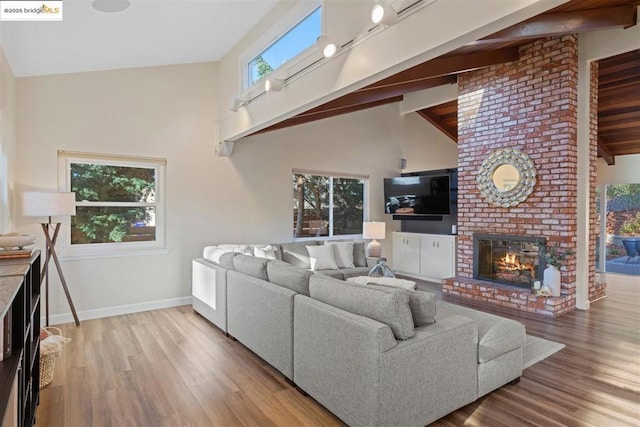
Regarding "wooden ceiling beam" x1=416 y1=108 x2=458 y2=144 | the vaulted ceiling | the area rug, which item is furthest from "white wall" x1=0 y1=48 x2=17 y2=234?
"wooden ceiling beam" x1=416 y1=108 x2=458 y2=144

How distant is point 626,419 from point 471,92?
4665mm

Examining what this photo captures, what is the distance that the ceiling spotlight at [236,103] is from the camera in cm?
448

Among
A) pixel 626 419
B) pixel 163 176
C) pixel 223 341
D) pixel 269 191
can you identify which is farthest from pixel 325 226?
pixel 626 419

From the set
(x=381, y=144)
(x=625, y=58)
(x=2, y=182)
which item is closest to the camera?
(x=2, y=182)

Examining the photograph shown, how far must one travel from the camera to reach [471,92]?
5.60 meters

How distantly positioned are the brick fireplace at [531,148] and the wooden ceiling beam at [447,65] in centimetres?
33

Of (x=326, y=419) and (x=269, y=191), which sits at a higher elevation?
(x=269, y=191)

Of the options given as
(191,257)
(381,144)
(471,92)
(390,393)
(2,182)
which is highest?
(471,92)

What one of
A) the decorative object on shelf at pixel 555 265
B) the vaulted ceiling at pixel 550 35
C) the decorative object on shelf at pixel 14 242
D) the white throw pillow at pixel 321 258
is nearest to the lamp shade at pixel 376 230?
the white throw pillow at pixel 321 258

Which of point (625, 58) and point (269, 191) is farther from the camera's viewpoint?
point (269, 191)

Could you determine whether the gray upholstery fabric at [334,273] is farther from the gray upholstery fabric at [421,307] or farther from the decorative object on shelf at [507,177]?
the gray upholstery fabric at [421,307]

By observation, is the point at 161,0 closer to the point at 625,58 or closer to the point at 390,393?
the point at 390,393

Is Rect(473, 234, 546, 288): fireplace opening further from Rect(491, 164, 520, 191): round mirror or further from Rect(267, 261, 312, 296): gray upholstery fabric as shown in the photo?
Rect(267, 261, 312, 296): gray upholstery fabric

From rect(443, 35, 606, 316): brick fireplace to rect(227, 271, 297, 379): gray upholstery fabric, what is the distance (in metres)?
3.56
